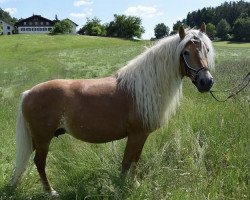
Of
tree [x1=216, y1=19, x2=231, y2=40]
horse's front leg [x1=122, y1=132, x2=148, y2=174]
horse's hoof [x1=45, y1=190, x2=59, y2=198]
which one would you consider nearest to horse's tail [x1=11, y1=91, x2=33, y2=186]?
horse's hoof [x1=45, y1=190, x2=59, y2=198]

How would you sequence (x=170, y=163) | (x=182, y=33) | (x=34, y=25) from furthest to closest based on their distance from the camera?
(x=34, y=25) → (x=170, y=163) → (x=182, y=33)

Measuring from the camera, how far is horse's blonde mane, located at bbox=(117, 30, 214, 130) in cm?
479

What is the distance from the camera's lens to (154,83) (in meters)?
4.87

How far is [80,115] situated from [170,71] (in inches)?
51.9

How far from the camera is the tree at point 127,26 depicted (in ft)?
298

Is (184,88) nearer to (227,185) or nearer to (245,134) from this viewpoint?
(245,134)

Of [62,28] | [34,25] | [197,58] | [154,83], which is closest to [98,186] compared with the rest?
[154,83]

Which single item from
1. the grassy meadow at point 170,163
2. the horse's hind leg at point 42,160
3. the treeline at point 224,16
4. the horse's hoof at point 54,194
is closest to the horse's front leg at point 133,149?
the grassy meadow at point 170,163

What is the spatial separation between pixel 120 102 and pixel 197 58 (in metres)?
1.14

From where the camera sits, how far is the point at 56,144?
6324 millimetres

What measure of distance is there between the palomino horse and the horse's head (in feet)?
0.14

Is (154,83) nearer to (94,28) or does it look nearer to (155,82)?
(155,82)

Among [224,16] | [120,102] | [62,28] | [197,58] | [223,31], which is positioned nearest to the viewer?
[197,58]

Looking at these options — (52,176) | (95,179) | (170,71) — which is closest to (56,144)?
(52,176)
